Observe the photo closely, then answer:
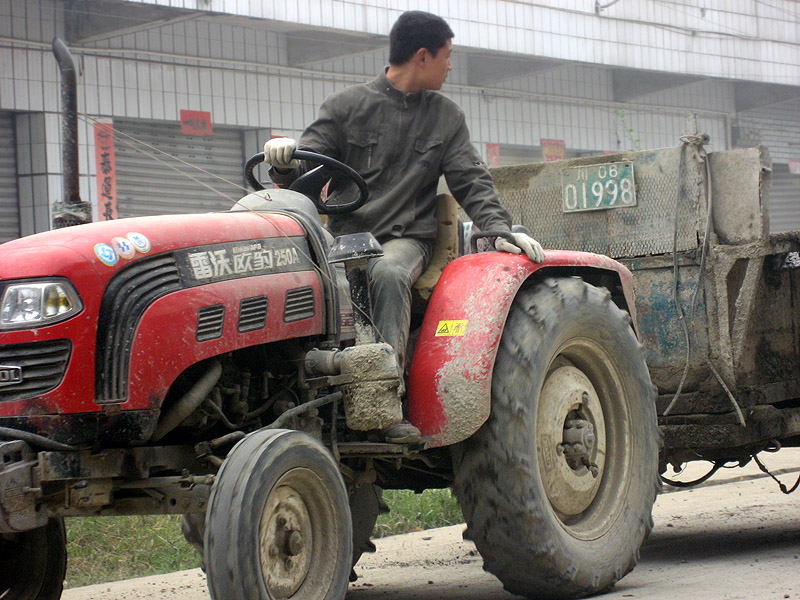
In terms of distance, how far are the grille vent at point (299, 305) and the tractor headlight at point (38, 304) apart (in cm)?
81

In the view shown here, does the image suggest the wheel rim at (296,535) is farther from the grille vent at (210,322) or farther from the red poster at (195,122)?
the red poster at (195,122)

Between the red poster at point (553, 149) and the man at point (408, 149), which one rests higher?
the red poster at point (553, 149)

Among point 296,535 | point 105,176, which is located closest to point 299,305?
point 296,535

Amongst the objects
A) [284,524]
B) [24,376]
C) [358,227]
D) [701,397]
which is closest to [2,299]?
[24,376]

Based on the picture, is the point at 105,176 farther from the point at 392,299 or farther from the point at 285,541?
the point at 285,541

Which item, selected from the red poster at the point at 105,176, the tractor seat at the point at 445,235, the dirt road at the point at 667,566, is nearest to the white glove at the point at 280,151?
the tractor seat at the point at 445,235

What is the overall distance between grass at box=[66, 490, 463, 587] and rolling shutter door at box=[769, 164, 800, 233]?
1613cm

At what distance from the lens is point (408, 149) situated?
4.86 m

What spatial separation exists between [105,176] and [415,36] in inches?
297

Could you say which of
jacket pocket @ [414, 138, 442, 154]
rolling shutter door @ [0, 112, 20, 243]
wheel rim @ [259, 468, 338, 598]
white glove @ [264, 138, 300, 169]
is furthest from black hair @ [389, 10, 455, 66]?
rolling shutter door @ [0, 112, 20, 243]

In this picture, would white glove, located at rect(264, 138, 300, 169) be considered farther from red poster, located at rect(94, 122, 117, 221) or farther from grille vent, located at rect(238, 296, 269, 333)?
red poster, located at rect(94, 122, 117, 221)

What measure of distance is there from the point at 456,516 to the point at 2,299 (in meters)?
4.58

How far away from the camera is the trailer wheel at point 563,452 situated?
172 inches

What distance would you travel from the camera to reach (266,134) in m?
13.5
